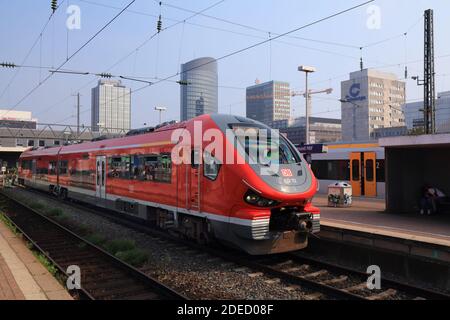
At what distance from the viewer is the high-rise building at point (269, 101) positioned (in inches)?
2480

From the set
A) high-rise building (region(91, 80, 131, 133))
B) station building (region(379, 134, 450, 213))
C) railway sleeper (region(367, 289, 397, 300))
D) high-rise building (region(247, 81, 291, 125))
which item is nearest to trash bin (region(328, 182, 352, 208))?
station building (region(379, 134, 450, 213))

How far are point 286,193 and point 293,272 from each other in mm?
1628

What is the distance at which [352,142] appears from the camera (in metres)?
22.4

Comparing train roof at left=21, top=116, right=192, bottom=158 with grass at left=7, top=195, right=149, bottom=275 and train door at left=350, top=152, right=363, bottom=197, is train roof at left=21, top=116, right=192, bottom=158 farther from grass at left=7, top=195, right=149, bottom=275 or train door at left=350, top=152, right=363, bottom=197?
train door at left=350, top=152, right=363, bottom=197

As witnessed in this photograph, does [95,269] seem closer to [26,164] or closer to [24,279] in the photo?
[24,279]

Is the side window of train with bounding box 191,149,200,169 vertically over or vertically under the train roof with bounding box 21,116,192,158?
under

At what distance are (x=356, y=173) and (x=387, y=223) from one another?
10079 mm

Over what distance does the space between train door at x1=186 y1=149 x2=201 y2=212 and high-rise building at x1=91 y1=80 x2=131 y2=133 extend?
43.1 meters

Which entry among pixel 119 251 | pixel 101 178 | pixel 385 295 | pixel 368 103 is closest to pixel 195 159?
pixel 119 251

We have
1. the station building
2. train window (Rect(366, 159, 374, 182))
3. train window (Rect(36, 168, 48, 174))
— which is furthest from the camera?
train window (Rect(36, 168, 48, 174))

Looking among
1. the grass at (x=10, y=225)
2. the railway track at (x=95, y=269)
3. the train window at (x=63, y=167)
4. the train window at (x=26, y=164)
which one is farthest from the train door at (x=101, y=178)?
the train window at (x=26, y=164)

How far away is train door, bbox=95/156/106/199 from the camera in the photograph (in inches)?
610

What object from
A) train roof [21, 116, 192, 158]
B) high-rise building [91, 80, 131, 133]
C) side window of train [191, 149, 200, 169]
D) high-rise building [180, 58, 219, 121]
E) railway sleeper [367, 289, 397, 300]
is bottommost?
railway sleeper [367, 289, 397, 300]

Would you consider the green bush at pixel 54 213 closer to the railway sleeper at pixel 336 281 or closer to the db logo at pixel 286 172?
the db logo at pixel 286 172
